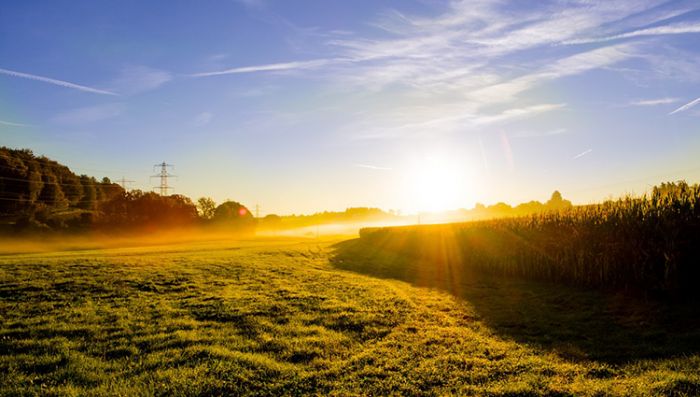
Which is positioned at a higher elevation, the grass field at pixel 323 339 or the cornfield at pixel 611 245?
the cornfield at pixel 611 245

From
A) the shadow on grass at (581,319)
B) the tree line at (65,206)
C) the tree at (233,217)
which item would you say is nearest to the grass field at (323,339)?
the shadow on grass at (581,319)

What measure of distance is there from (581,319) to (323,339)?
9365 millimetres

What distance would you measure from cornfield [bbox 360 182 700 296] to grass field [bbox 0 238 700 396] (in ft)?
5.12

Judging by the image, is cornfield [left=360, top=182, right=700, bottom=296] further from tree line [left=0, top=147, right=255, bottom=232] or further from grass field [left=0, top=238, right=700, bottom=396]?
tree line [left=0, top=147, right=255, bottom=232]

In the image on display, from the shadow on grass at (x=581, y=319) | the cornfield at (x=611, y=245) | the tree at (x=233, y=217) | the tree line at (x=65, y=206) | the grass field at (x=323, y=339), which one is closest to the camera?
the grass field at (x=323, y=339)

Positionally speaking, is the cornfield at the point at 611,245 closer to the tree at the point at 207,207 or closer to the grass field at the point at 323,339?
the grass field at the point at 323,339

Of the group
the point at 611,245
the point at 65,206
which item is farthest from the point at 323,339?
the point at 65,206

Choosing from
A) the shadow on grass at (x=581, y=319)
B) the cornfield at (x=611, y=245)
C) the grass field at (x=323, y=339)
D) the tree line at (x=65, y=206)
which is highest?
the tree line at (x=65, y=206)

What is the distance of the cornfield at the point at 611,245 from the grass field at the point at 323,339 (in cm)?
156

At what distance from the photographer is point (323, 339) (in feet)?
35.6

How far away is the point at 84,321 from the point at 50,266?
11629 millimetres

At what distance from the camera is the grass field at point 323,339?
8.05m

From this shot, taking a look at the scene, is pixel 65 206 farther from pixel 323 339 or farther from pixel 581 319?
pixel 581 319

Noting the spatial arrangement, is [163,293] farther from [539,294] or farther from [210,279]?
[539,294]
